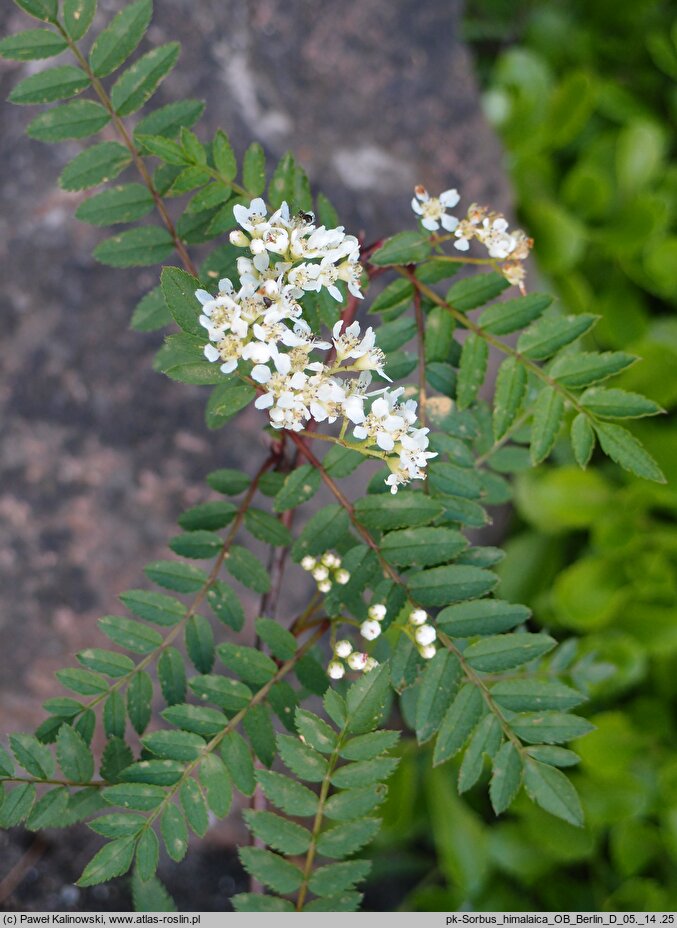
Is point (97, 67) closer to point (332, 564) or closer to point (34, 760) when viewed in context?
point (332, 564)

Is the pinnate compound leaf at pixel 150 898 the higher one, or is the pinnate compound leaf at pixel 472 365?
the pinnate compound leaf at pixel 472 365

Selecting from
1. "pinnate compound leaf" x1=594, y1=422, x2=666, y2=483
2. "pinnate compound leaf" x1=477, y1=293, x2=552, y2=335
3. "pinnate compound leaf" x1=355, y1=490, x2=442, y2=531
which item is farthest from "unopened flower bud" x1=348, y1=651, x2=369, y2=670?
"pinnate compound leaf" x1=477, y1=293, x2=552, y2=335

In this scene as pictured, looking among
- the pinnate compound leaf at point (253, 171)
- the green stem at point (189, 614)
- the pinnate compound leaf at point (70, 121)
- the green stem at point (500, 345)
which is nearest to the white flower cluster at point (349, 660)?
the green stem at point (189, 614)

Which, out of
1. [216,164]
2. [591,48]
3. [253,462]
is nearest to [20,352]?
[253,462]

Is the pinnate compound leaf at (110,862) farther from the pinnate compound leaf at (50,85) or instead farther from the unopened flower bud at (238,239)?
the pinnate compound leaf at (50,85)

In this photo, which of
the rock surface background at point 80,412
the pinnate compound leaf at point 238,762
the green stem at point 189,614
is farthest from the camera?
the rock surface background at point 80,412

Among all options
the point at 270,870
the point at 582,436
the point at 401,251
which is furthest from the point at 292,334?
the point at 270,870
